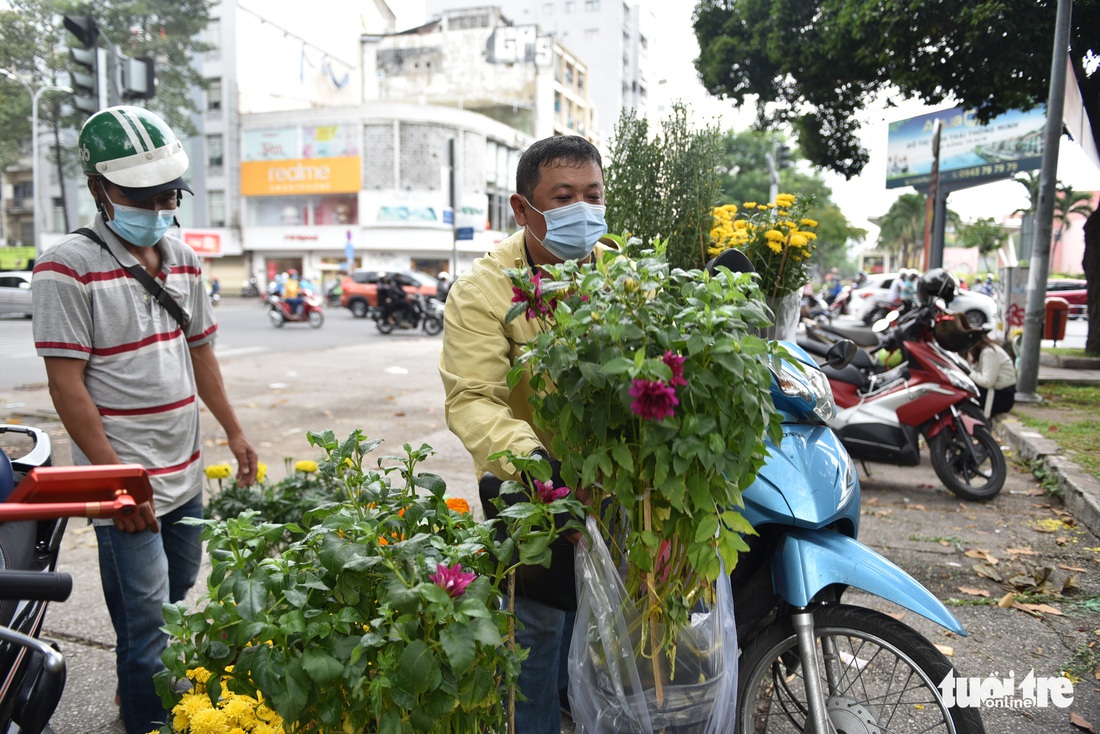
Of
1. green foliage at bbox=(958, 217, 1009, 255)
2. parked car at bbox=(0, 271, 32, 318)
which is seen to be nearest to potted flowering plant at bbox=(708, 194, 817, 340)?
parked car at bbox=(0, 271, 32, 318)

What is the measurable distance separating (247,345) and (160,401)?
1334 cm

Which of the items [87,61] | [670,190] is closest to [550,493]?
[670,190]

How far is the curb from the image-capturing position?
4363 mm

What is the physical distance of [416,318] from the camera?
724 inches

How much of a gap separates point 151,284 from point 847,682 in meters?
2.25

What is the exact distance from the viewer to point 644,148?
3.80 m

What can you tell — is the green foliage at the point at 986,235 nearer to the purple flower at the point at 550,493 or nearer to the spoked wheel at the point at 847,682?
the spoked wheel at the point at 847,682

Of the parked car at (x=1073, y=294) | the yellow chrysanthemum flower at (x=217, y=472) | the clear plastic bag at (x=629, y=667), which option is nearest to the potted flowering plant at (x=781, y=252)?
the clear plastic bag at (x=629, y=667)

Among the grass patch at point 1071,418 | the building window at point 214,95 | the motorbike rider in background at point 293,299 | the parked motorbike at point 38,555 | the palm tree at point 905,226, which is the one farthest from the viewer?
the palm tree at point 905,226

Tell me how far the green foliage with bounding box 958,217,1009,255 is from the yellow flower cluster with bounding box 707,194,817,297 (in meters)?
45.4

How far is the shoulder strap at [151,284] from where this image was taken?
7.32 ft

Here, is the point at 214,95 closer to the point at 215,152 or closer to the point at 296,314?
the point at 215,152

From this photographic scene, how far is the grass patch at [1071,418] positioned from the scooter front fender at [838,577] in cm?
398

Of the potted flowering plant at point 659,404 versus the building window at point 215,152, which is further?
the building window at point 215,152
